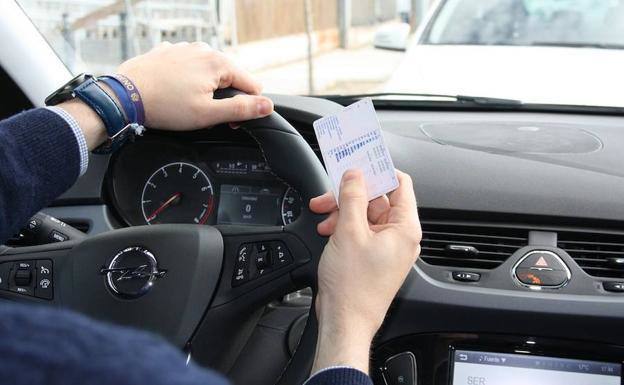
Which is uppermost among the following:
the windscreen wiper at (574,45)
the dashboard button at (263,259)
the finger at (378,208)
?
the finger at (378,208)

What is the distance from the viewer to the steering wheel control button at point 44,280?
1.87m

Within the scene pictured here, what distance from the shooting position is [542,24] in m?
3.41

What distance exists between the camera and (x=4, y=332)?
23.8 inches

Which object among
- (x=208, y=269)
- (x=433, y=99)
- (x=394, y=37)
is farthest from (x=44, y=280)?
(x=394, y=37)

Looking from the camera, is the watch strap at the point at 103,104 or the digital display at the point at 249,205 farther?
the digital display at the point at 249,205

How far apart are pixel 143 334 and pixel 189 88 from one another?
3.78 ft

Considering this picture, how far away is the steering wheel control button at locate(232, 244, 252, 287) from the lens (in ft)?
5.78

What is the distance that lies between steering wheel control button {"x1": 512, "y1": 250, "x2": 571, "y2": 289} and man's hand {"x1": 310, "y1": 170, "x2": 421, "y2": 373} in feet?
2.11

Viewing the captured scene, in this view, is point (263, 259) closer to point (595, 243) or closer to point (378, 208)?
point (378, 208)

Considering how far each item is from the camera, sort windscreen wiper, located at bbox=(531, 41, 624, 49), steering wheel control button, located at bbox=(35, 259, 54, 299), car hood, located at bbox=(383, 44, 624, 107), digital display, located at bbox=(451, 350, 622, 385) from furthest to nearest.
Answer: windscreen wiper, located at bbox=(531, 41, 624, 49)
car hood, located at bbox=(383, 44, 624, 107)
digital display, located at bbox=(451, 350, 622, 385)
steering wheel control button, located at bbox=(35, 259, 54, 299)

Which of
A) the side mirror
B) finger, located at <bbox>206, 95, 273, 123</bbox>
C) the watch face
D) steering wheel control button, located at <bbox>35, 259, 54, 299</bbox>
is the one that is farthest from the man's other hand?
the side mirror

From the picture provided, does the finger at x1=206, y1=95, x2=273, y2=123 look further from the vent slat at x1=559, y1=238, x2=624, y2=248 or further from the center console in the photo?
the vent slat at x1=559, y1=238, x2=624, y2=248

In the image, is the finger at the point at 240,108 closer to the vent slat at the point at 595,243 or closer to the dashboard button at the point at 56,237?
the dashboard button at the point at 56,237

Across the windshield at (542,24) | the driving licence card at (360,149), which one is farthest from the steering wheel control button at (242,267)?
the windshield at (542,24)
